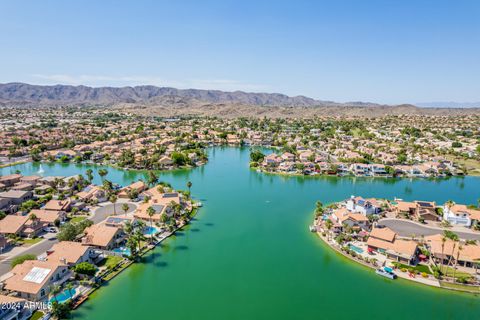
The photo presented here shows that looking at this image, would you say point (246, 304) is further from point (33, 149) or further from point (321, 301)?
point (33, 149)

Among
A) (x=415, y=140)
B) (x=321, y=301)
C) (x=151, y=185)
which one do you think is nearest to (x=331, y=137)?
(x=415, y=140)

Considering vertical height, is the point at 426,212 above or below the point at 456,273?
above

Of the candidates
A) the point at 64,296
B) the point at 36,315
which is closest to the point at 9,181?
the point at 64,296

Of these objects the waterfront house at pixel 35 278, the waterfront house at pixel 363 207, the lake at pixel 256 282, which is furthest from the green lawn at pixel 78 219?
the waterfront house at pixel 363 207

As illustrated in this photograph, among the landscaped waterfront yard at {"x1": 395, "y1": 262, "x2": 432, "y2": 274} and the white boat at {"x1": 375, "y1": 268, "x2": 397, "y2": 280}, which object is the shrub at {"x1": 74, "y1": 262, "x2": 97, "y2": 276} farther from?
the landscaped waterfront yard at {"x1": 395, "y1": 262, "x2": 432, "y2": 274}

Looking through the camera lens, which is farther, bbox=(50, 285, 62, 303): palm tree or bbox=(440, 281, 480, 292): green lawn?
bbox=(440, 281, 480, 292): green lawn

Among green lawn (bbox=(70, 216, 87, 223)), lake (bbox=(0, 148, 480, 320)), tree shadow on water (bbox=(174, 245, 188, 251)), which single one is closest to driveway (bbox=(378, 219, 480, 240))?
lake (bbox=(0, 148, 480, 320))

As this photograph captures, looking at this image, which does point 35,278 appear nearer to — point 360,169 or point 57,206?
point 57,206
